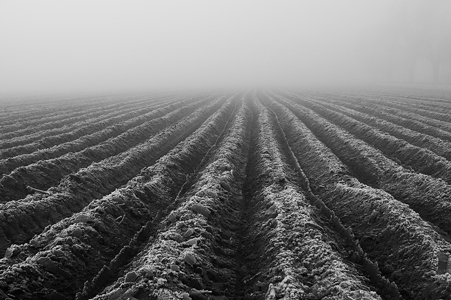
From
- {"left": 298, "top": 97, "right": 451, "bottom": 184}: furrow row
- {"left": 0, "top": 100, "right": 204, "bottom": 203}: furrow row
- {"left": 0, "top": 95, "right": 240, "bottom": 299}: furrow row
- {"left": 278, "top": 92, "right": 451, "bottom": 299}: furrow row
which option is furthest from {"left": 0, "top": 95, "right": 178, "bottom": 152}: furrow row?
{"left": 298, "top": 97, "right": 451, "bottom": 184}: furrow row

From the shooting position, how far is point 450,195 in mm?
8156

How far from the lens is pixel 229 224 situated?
802cm

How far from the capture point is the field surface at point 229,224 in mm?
5355

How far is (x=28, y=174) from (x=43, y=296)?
21.5ft

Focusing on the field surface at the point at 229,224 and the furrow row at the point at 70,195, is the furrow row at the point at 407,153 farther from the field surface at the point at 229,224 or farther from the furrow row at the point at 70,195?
the furrow row at the point at 70,195

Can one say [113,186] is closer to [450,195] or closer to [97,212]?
[97,212]

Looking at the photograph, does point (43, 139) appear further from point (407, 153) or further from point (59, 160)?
point (407, 153)

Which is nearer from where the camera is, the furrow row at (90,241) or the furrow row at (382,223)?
the furrow row at (382,223)

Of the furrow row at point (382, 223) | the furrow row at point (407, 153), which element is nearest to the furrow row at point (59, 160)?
the furrow row at point (382, 223)

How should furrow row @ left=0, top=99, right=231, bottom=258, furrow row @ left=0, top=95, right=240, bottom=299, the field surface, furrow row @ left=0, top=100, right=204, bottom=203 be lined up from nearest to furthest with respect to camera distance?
the field surface
furrow row @ left=0, top=95, right=240, bottom=299
furrow row @ left=0, top=99, right=231, bottom=258
furrow row @ left=0, top=100, right=204, bottom=203

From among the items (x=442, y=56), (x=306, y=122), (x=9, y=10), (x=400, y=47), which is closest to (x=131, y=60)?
(x=9, y=10)

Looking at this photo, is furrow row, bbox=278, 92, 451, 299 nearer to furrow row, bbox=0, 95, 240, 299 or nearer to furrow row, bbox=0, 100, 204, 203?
furrow row, bbox=0, 95, 240, 299

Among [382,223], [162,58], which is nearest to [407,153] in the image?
[382,223]

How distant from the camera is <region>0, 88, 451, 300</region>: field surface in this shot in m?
5.36
